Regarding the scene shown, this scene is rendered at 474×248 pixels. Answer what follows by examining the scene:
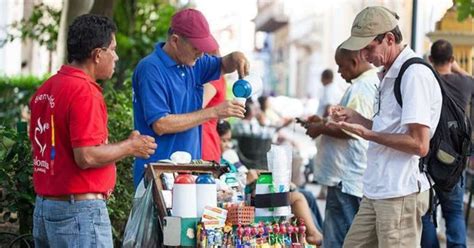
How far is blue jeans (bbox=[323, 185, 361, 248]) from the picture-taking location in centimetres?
741

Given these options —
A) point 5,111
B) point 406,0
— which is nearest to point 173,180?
point 5,111

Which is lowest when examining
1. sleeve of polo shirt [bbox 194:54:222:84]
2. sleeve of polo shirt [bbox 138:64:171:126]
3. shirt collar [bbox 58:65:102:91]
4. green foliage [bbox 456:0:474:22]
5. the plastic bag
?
the plastic bag

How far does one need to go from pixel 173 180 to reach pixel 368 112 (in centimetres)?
242

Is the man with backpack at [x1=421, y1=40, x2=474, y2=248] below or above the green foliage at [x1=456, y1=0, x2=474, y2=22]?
below

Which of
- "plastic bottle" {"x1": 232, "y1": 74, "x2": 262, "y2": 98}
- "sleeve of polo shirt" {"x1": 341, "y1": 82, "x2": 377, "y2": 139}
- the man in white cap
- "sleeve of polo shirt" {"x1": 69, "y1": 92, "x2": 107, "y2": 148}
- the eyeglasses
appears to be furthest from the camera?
"sleeve of polo shirt" {"x1": 341, "y1": 82, "x2": 377, "y2": 139}

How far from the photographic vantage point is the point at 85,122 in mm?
4594

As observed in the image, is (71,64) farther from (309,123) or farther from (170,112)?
(309,123)

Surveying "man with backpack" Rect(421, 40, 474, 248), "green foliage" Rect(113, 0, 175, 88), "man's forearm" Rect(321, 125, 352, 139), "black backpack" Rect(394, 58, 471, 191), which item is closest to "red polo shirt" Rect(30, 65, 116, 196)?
"black backpack" Rect(394, 58, 471, 191)

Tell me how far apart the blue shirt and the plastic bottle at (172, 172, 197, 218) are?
2.94 ft

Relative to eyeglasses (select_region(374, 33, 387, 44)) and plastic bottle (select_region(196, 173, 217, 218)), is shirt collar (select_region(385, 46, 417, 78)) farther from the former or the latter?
plastic bottle (select_region(196, 173, 217, 218))

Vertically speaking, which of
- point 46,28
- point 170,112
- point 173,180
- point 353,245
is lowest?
point 353,245

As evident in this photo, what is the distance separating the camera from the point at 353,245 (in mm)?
5684

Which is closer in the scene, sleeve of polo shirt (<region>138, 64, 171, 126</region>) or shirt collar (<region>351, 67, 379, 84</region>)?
sleeve of polo shirt (<region>138, 64, 171, 126</region>)

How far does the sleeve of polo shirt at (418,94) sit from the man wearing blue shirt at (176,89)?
0.99 meters
